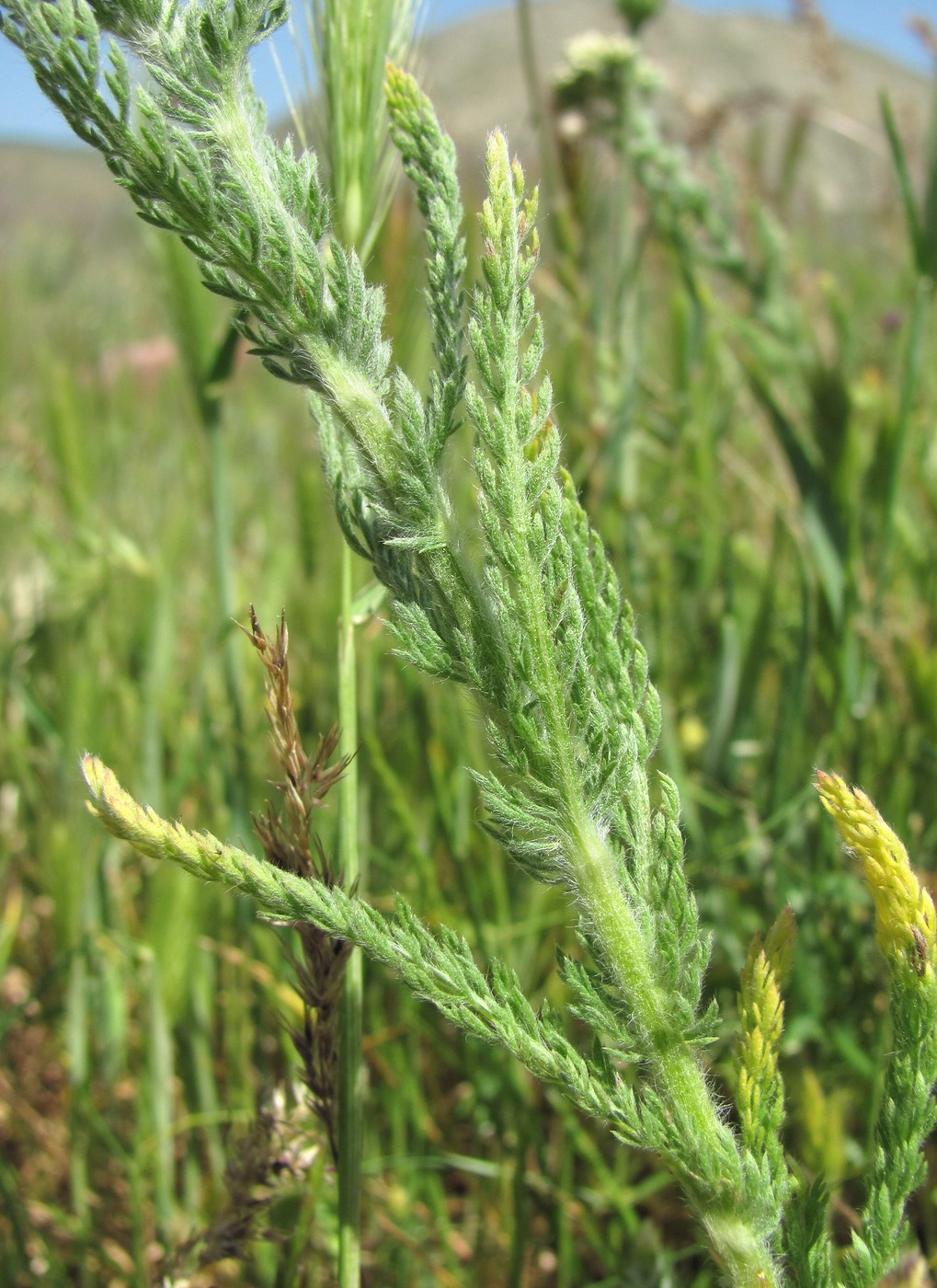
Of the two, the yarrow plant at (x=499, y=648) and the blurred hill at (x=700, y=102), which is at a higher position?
the blurred hill at (x=700, y=102)

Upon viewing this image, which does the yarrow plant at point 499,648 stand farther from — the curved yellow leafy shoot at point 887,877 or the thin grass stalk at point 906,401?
the thin grass stalk at point 906,401

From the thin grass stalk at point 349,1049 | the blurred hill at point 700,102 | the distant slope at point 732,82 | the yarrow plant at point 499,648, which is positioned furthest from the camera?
the distant slope at point 732,82

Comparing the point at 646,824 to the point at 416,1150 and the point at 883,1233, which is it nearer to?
the point at 883,1233

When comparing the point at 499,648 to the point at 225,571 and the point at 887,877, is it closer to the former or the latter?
the point at 887,877

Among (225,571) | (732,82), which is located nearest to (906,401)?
(225,571)

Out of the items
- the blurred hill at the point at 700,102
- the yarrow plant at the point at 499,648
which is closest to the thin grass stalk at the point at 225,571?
the blurred hill at the point at 700,102

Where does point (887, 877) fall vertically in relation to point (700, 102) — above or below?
below

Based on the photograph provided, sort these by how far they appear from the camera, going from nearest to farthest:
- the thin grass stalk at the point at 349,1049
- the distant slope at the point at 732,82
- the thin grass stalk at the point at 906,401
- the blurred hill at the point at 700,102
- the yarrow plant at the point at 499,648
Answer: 1. the yarrow plant at the point at 499,648
2. the thin grass stalk at the point at 349,1049
3. the thin grass stalk at the point at 906,401
4. the blurred hill at the point at 700,102
5. the distant slope at the point at 732,82

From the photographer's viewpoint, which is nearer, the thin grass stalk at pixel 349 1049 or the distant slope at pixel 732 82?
the thin grass stalk at pixel 349 1049
